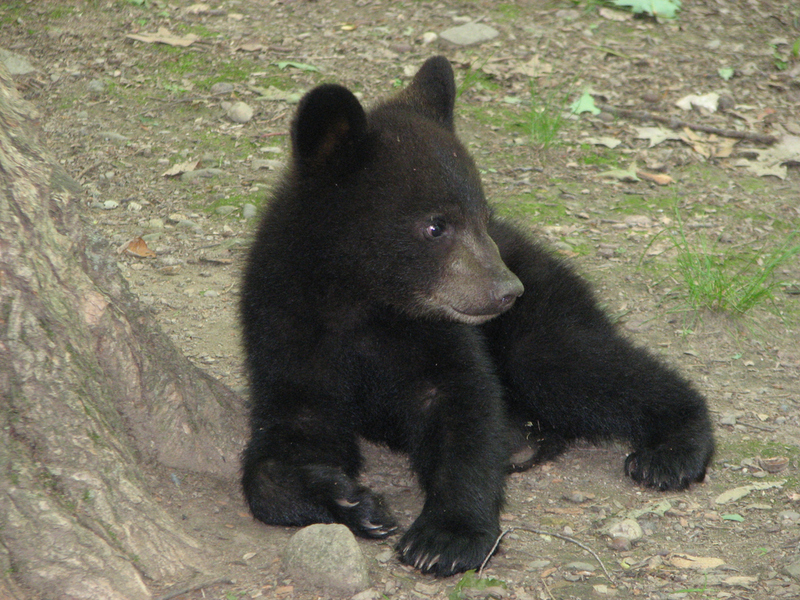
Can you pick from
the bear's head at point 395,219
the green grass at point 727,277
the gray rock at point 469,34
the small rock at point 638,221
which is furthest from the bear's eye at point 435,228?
the gray rock at point 469,34

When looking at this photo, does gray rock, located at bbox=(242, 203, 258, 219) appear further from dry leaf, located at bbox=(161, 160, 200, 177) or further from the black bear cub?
the black bear cub

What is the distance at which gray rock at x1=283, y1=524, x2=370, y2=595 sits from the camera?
287 cm

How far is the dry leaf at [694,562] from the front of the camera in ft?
10.6

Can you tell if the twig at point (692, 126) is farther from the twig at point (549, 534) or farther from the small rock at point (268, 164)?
the twig at point (549, 534)

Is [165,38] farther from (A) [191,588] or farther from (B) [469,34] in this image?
(A) [191,588]

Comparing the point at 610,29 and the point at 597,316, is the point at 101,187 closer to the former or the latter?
the point at 597,316

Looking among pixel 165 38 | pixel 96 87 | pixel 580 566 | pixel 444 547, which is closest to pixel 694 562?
pixel 580 566

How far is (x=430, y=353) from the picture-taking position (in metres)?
3.87

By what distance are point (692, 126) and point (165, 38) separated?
4626 millimetres

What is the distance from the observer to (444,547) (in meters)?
3.26

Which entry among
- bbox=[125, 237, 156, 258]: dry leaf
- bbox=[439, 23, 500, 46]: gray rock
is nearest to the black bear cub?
bbox=[125, 237, 156, 258]: dry leaf

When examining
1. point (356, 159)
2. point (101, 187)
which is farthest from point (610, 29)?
point (356, 159)

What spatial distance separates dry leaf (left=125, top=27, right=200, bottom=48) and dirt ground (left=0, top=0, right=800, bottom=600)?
2.5 inches

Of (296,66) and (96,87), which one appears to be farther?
(296,66)
